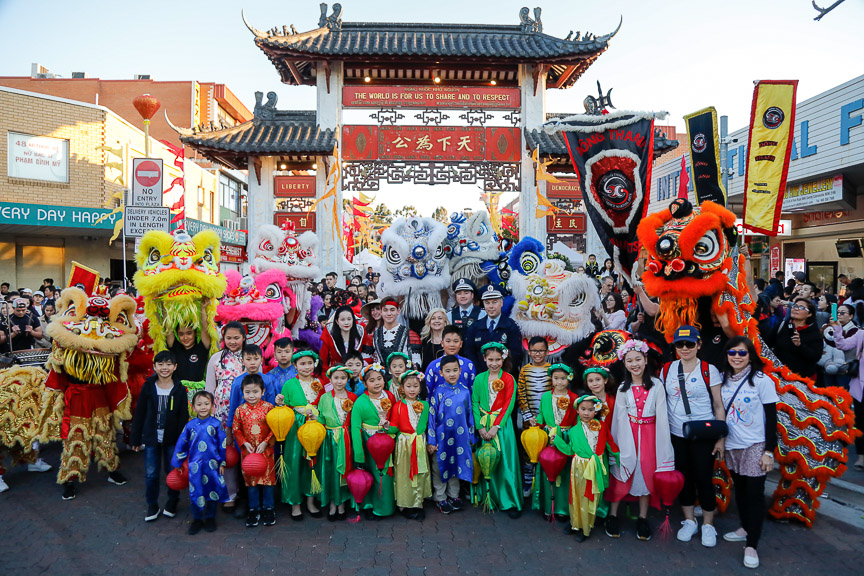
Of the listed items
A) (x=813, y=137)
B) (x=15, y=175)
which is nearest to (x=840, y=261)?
(x=813, y=137)

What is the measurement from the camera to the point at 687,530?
3.94 metres

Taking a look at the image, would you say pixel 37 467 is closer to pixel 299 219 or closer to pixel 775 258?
pixel 299 219

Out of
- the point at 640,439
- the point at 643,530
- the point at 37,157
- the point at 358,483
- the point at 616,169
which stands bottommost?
the point at 643,530

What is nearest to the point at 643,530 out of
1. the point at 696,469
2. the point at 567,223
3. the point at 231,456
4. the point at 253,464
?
the point at 696,469

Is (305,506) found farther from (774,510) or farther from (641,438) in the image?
(774,510)

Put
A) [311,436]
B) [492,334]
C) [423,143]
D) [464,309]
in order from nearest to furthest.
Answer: [311,436]
[492,334]
[464,309]
[423,143]

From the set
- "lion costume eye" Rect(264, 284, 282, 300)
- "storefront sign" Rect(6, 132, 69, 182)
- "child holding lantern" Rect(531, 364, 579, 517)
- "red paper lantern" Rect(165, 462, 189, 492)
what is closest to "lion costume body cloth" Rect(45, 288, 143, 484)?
"red paper lantern" Rect(165, 462, 189, 492)

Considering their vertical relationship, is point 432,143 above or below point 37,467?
above

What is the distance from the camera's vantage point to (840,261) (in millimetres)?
12734

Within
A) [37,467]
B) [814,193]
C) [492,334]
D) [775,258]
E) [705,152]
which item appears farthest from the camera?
[775,258]

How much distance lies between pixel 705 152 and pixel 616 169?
214 cm

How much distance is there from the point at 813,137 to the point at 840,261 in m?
3.52

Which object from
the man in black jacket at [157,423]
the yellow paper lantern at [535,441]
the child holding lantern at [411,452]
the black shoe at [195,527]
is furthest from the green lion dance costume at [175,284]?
the yellow paper lantern at [535,441]

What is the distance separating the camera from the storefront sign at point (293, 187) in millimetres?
13336
